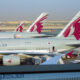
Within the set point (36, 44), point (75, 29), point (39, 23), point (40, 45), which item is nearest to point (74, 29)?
point (75, 29)

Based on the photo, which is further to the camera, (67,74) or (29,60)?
(29,60)

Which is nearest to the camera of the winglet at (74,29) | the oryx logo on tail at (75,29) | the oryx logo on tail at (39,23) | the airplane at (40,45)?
the airplane at (40,45)

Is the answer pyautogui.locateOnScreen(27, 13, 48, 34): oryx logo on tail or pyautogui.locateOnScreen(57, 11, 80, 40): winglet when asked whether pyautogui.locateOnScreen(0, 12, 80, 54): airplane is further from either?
pyautogui.locateOnScreen(27, 13, 48, 34): oryx logo on tail

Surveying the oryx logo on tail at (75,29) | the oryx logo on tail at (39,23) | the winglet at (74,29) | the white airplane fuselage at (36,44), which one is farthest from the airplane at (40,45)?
the oryx logo on tail at (39,23)

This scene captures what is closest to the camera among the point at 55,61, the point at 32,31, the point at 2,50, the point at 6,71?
the point at 6,71

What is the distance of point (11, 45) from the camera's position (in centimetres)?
2331

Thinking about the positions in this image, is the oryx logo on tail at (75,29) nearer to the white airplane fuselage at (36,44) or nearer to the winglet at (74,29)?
the winglet at (74,29)

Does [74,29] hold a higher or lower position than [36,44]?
higher

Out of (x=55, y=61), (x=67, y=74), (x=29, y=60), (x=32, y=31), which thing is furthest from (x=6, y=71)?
(x=32, y=31)

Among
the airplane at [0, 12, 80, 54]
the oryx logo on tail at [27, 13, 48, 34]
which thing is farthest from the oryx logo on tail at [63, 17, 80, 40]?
the oryx logo on tail at [27, 13, 48, 34]

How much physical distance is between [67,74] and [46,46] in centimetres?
1834

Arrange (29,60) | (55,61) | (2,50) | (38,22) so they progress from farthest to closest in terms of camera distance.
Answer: (38,22) → (2,50) → (29,60) → (55,61)

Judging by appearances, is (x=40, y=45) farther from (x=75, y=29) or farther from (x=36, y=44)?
(x=75, y=29)

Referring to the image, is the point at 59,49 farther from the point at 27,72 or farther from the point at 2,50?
the point at 27,72
